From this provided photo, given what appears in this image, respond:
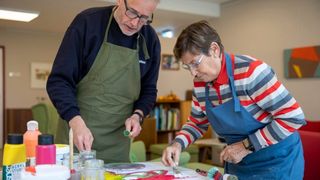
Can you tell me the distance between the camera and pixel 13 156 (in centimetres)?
102

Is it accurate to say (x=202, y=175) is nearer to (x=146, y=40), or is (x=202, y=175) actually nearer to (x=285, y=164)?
(x=285, y=164)

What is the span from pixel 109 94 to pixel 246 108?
1.91ft

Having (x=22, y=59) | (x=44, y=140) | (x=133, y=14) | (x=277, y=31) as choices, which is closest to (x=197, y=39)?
(x=133, y=14)

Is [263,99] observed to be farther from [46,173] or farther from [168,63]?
[168,63]

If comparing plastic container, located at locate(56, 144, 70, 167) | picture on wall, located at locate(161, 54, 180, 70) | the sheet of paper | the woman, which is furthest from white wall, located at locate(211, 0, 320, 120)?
plastic container, located at locate(56, 144, 70, 167)

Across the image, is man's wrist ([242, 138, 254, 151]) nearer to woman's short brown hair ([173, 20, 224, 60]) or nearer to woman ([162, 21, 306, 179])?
woman ([162, 21, 306, 179])

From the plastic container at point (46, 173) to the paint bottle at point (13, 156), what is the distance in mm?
181

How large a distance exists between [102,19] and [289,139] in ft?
2.94

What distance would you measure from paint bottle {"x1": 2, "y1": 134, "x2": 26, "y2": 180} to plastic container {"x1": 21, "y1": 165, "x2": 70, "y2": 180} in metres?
0.18

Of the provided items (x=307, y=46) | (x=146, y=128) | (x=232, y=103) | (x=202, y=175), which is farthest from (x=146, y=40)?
(x=146, y=128)

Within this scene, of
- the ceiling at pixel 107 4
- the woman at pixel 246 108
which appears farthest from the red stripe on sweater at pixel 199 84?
the ceiling at pixel 107 4

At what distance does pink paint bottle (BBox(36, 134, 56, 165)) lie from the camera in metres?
0.92

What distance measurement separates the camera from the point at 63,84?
1.40m

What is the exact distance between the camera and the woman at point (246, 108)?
1.17m
